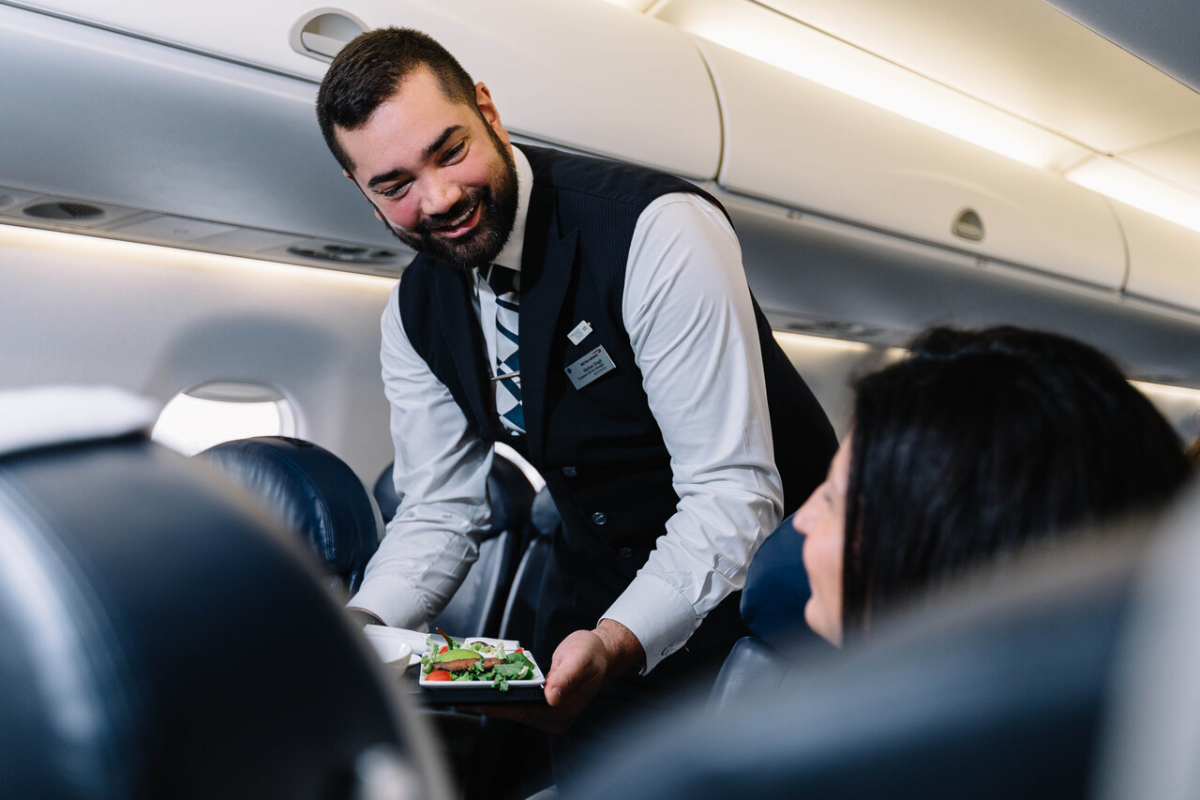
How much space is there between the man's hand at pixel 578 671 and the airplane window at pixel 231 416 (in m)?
1.96

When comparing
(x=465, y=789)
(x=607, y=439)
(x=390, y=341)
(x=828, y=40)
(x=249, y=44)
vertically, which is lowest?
(x=465, y=789)

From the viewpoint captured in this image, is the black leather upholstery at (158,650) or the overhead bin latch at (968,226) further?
the overhead bin latch at (968,226)

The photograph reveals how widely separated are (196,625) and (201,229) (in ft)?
7.71

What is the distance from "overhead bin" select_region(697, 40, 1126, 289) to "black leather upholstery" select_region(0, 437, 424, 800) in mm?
2394

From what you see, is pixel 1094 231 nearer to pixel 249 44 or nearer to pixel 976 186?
pixel 976 186

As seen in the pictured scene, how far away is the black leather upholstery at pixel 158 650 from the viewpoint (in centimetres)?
31

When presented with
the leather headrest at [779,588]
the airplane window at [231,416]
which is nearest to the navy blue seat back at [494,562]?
the airplane window at [231,416]

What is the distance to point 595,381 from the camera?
1.61m

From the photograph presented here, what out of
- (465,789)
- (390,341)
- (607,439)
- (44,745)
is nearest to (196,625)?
(44,745)

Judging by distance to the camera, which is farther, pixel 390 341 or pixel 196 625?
pixel 390 341

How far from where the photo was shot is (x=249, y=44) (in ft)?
5.65

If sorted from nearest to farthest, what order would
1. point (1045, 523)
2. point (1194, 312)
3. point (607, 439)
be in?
1. point (1045, 523)
2. point (607, 439)
3. point (1194, 312)

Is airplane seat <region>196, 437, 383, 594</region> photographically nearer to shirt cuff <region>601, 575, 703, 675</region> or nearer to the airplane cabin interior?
the airplane cabin interior

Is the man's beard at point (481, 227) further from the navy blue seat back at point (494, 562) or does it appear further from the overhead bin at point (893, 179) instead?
the navy blue seat back at point (494, 562)
